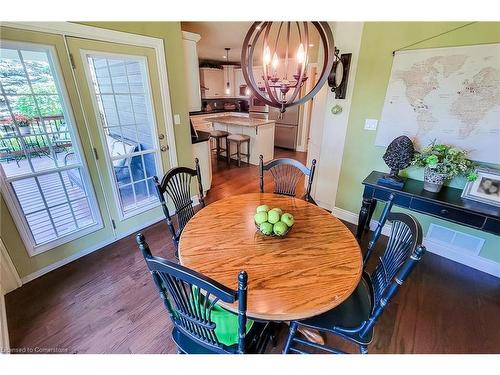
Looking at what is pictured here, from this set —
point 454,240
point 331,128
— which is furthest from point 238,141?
point 454,240

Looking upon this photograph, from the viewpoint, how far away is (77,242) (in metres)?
2.20

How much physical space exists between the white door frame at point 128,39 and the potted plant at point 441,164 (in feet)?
8.35

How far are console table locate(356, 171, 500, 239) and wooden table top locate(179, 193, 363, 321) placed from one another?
418 mm

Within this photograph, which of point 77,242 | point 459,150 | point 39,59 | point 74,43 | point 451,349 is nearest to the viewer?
point 451,349

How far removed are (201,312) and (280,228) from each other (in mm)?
601

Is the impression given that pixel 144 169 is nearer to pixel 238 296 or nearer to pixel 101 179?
pixel 101 179

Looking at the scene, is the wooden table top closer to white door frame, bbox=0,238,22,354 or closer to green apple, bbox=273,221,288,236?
green apple, bbox=273,221,288,236

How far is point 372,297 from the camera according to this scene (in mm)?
1326

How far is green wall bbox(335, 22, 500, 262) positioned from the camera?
1.86 meters

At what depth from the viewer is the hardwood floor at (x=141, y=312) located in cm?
150

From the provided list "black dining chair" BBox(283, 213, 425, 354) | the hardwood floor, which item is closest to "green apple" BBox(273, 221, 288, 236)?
"black dining chair" BBox(283, 213, 425, 354)

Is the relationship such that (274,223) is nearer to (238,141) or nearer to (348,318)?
(348,318)
